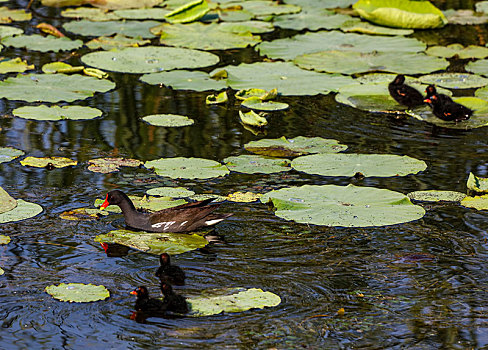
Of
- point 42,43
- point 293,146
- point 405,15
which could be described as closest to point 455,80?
point 405,15

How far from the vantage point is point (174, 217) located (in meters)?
6.66

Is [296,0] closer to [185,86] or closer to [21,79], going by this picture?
[185,86]

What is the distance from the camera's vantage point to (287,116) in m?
10.0

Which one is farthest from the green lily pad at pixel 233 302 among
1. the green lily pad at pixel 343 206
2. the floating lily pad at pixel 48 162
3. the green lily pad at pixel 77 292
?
the floating lily pad at pixel 48 162

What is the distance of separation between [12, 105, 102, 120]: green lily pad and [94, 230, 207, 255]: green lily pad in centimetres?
324

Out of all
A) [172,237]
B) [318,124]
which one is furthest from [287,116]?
[172,237]

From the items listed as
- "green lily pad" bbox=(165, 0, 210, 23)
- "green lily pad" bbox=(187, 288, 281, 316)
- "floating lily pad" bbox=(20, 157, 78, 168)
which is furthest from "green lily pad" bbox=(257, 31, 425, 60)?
"green lily pad" bbox=(187, 288, 281, 316)

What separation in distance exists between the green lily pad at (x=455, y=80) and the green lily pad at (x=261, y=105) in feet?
7.36

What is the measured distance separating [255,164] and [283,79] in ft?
10.6

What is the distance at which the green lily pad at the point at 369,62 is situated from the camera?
11642mm

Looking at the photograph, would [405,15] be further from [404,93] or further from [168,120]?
[168,120]

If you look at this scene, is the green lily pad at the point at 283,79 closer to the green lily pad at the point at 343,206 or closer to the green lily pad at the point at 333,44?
the green lily pad at the point at 333,44

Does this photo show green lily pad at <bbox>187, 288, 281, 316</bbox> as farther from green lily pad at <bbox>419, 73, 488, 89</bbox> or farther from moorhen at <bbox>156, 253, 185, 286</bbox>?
green lily pad at <bbox>419, 73, 488, 89</bbox>

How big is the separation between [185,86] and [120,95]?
2.91 feet
